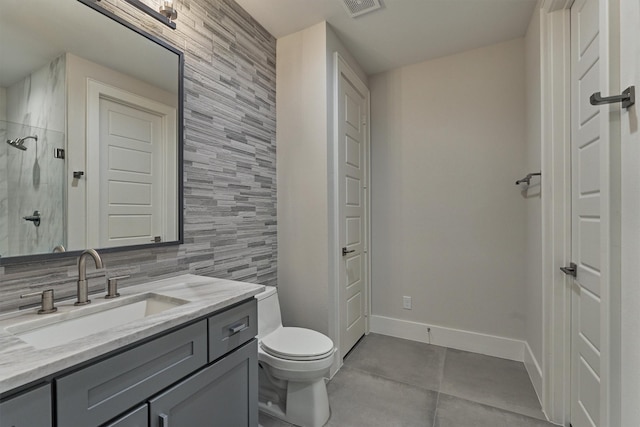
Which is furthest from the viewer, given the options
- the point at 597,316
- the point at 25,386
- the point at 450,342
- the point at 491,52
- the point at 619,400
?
the point at 450,342

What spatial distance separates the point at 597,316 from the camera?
4.02ft

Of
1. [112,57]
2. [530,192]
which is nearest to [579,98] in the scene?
[530,192]

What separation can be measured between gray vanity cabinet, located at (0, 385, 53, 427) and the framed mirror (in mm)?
603

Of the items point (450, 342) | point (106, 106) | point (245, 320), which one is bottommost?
point (450, 342)

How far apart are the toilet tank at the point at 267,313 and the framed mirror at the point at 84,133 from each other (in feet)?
2.08

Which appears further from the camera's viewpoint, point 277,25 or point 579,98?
point 277,25

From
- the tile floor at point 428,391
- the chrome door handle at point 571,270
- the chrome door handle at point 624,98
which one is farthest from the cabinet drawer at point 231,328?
the chrome door handle at point 571,270

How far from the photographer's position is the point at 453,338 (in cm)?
252

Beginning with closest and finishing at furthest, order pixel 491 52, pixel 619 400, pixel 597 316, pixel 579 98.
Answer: pixel 619 400, pixel 597 316, pixel 579 98, pixel 491 52

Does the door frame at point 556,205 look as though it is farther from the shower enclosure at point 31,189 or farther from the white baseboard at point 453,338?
the shower enclosure at point 31,189

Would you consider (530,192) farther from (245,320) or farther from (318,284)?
(245,320)

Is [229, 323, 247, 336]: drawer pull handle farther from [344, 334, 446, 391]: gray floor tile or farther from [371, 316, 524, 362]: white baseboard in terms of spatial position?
[371, 316, 524, 362]: white baseboard

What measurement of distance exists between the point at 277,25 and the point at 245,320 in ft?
6.81

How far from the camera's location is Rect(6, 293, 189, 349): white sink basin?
0.89 metres
